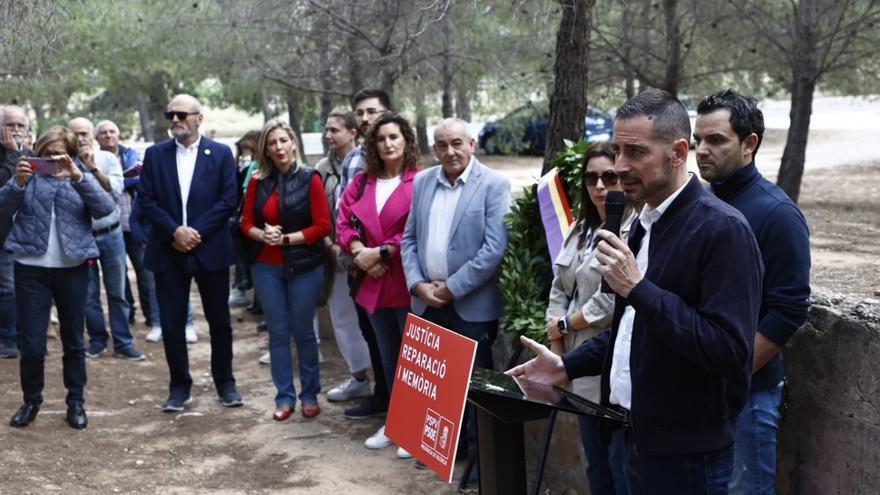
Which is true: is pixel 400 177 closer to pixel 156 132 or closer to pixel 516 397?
pixel 516 397

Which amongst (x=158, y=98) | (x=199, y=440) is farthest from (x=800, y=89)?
(x=158, y=98)

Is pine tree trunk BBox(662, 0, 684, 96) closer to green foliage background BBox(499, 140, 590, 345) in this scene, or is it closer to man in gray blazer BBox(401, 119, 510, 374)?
man in gray blazer BBox(401, 119, 510, 374)

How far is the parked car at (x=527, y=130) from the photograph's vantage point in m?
14.7

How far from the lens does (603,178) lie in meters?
4.79

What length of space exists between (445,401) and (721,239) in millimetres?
1299

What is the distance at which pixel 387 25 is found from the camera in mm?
11742

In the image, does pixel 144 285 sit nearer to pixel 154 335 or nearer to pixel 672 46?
pixel 154 335

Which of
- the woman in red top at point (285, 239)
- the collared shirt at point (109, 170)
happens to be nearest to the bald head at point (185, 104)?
the woman in red top at point (285, 239)

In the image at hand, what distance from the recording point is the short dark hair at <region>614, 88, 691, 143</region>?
3.02m

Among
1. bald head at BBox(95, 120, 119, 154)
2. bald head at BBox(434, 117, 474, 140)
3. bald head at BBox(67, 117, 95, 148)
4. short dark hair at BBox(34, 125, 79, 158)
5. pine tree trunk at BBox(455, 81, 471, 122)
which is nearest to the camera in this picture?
bald head at BBox(434, 117, 474, 140)

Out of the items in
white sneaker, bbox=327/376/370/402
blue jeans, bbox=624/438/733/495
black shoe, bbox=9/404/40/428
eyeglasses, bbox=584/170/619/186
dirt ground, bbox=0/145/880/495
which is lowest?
dirt ground, bbox=0/145/880/495

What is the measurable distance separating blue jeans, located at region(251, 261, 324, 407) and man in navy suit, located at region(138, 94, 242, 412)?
356mm

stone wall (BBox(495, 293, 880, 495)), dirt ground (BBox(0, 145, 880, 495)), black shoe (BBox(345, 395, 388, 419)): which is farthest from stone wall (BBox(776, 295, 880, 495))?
black shoe (BBox(345, 395, 388, 419))

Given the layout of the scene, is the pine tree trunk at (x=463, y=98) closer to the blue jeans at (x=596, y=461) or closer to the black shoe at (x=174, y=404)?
the black shoe at (x=174, y=404)
